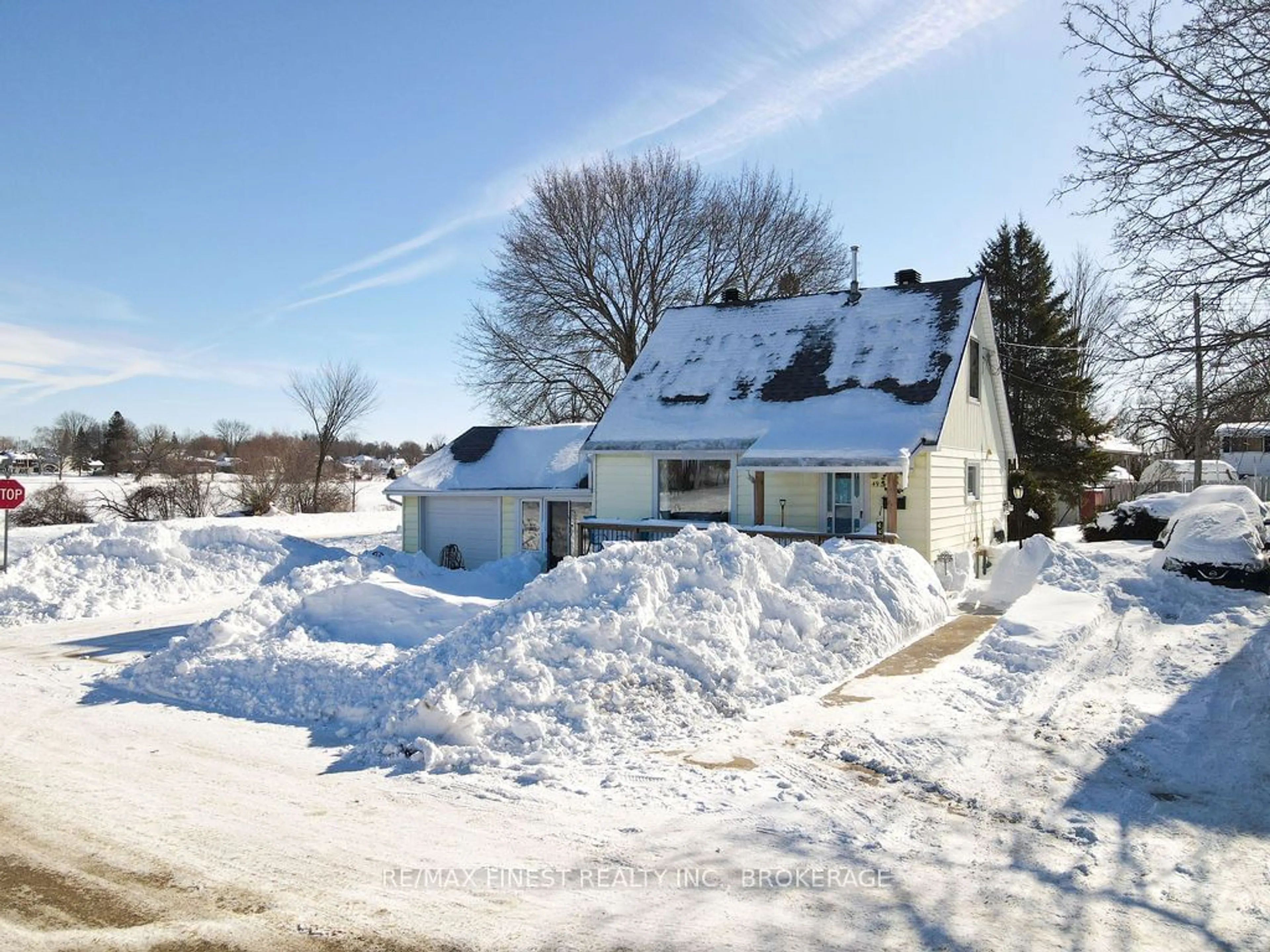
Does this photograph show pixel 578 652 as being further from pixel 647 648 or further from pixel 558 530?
Answer: pixel 558 530

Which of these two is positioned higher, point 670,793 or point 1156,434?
point 1156,434

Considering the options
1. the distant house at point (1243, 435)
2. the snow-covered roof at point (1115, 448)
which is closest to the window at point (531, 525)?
the distant house at point (1243, 435)

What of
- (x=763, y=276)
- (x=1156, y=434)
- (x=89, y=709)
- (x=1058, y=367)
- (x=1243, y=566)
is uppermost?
(x=763, y=276)

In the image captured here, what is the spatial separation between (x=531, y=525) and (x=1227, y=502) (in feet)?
50.2

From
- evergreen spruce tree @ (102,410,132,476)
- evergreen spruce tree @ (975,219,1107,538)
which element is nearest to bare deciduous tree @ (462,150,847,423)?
evergreen spruce tree @ (975,219,1107,538)

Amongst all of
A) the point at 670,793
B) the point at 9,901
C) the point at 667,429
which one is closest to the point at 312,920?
the point at 9,901

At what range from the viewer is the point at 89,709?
8406 millimetres

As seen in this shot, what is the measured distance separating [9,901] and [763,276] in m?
30.5

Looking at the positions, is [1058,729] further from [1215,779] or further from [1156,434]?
[1156,434]

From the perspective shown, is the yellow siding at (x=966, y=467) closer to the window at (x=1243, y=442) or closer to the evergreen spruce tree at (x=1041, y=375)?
the window at (x=1243, y=442)

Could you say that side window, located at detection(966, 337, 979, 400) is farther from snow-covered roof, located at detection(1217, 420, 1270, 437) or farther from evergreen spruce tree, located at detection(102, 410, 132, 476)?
evergreen spruce tree, located at detection(102, 410, 132, 476)

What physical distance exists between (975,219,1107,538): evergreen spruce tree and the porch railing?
1654 cm

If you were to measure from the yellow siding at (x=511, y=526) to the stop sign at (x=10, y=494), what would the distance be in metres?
9.92

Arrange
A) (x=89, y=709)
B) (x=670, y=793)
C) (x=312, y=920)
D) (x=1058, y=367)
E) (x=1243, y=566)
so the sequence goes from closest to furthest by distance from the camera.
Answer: (x=312, y=920) → (x=670, y=793) → (x=89, y=709) → (x=1243, y=566) → (x=1058, y=367)
